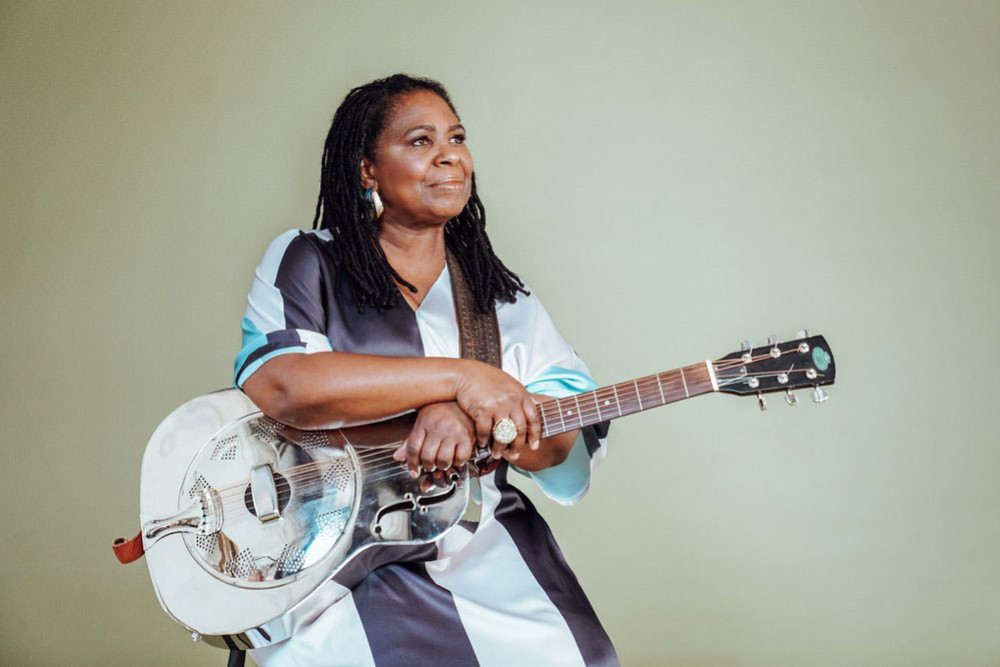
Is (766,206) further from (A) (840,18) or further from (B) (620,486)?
(B) (620,486)

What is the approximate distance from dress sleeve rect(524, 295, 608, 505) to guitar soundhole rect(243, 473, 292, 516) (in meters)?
0.51

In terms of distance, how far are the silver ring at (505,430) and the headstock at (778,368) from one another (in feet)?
1.11

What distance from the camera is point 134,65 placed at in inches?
122

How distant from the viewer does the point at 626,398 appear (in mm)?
1616

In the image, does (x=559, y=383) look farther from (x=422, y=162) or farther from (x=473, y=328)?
(x=422, y=162)

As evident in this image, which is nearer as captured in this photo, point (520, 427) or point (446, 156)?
point (520, 427)

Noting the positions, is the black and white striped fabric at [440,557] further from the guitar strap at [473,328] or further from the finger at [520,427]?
the finger at [520,427]

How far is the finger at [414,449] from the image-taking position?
5.24 ft

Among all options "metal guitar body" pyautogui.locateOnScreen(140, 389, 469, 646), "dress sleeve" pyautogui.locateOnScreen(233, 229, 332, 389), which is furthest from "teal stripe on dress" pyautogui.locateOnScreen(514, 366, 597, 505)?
"dress sleeve" pyautogui.locateOnScreen(233, 229, 332, 389)

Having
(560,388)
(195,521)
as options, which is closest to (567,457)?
(560,388)

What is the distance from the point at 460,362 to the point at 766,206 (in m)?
1.47

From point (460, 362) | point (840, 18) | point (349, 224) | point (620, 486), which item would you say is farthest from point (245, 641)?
point (840, 18)

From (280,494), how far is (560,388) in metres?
0.58

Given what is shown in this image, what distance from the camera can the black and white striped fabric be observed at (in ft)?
5.25
